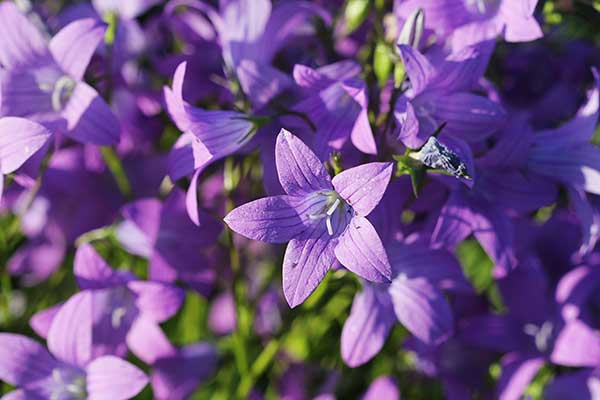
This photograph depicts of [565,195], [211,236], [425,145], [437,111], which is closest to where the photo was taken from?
[425,145]

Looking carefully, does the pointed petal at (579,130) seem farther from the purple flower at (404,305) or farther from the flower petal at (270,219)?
the flower petal at (270,219)

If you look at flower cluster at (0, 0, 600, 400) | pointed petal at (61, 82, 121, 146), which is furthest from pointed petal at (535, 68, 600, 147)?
pointed petal at (61, 82, 121, 146)

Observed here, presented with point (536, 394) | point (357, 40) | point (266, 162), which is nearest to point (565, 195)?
point (536, 394)

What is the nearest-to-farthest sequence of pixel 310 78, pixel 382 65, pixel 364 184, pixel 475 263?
pixel 364 184, pixel 310 78, pixel 382 65, pixel 475 263

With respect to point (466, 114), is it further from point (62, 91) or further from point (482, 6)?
point (62, 91)

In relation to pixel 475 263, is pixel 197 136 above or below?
above

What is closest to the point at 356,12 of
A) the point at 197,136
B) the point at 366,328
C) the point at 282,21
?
the point at 282,21

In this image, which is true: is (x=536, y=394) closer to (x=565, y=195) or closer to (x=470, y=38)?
(x=565, y=195)
